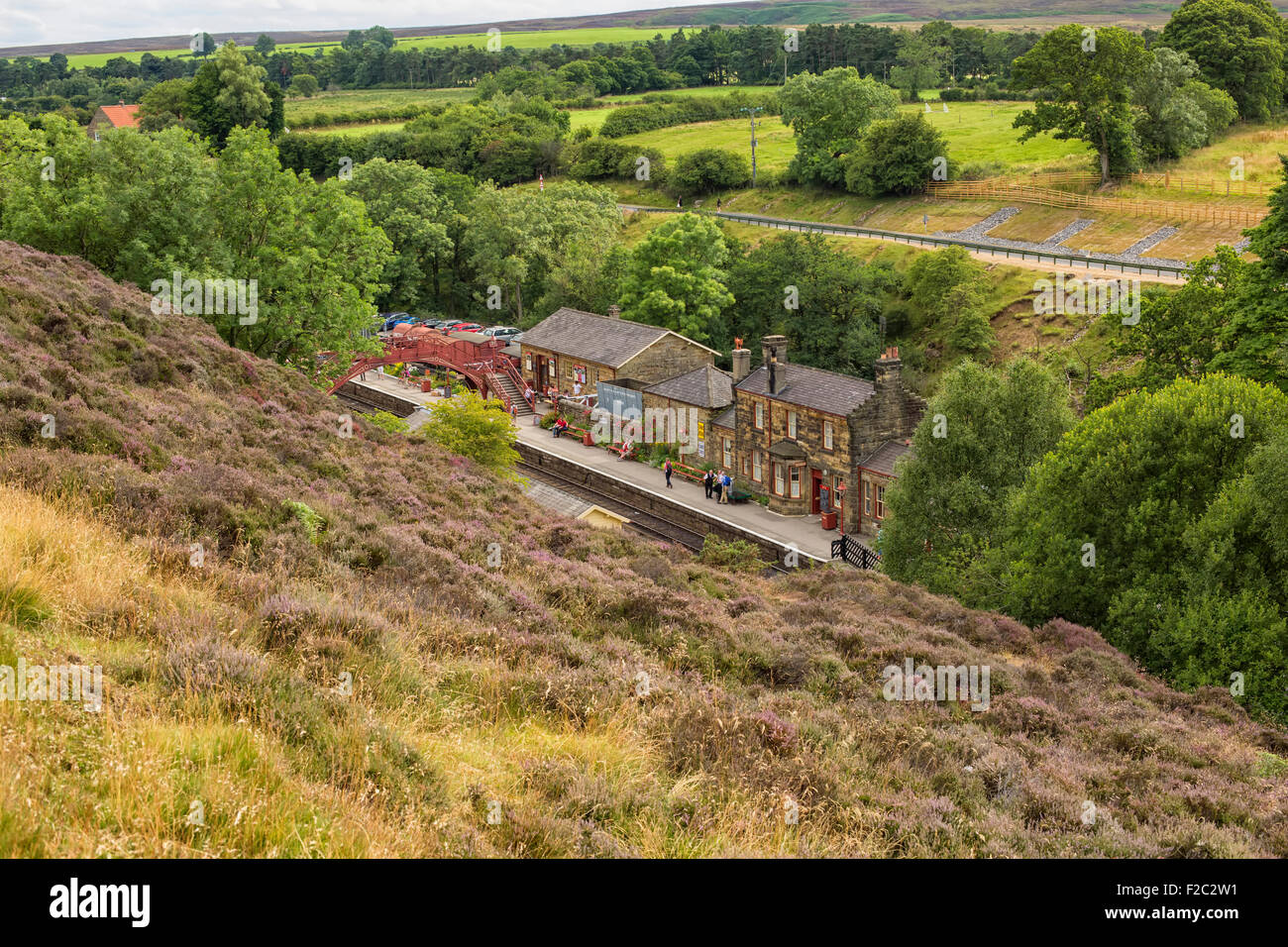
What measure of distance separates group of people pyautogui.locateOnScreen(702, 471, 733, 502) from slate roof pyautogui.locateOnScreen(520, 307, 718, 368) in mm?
10760

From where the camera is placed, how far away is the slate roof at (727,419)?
50.8 meters

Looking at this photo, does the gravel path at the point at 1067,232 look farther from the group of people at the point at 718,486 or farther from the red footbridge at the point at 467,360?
the red footbridge at the point at 467,360

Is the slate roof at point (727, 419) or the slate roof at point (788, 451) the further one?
the slate roof at point (727, 419)

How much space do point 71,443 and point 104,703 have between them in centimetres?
1020

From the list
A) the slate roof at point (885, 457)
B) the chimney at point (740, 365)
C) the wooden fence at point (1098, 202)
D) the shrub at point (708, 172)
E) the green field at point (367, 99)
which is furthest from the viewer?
the green field at point (367, 99)

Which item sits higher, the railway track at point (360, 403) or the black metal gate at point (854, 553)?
the railway track at point (360, 403)

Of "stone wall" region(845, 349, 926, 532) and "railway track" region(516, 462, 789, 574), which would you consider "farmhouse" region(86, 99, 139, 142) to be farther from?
"stone wall" region(845, 349, 926, 532)

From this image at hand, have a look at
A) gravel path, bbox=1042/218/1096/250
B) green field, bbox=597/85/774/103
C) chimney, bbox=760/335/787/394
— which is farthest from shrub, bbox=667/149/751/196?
chimney, bbox=760/335/787/394

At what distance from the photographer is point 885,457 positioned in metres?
43.6

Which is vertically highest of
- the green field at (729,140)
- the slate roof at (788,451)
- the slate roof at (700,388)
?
the green field at (729,140)

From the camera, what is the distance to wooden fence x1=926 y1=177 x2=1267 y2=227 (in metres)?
65.4

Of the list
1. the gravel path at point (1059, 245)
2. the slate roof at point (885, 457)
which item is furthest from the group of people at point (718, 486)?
the gravel path at point (1059, 245)

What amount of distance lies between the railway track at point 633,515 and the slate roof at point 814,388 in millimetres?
6911

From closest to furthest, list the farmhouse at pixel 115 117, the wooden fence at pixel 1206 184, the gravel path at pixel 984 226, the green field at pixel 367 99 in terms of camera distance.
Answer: the wooden fence at pixel 1206 184, the gravel path at pixel 984 226, the farmhouse at pixel 115 117, the green field at pixel 367 99
